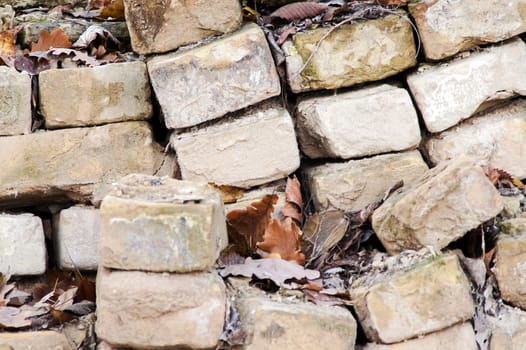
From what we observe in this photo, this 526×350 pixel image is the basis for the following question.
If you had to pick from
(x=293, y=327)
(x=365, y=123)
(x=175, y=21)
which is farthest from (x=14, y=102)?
(x=293, y=327)

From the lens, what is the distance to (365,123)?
123 inches

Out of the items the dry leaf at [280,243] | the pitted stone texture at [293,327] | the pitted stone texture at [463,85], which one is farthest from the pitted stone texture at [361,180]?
the pitted stone texture at [293,327]

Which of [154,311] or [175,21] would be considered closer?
[154,311]

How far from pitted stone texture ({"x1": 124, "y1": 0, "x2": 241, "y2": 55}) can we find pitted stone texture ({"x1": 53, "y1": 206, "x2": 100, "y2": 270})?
64 cm

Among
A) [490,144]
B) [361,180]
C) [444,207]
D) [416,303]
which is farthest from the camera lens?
[490,144]

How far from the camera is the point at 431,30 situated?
124 inches

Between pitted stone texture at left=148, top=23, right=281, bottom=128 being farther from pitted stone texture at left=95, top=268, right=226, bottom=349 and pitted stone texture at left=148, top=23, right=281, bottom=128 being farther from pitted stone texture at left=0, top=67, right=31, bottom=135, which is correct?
pitted stone texture at left=95, top=268, right=226, bottom=349

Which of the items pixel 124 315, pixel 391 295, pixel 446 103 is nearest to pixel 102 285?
pixel 124 315

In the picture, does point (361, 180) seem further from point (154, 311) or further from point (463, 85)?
point (154, 311)

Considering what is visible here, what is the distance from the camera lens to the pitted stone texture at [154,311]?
7.86 feet

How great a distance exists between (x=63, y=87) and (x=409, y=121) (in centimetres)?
126

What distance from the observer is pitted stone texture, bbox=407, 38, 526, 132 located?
3.16 metres

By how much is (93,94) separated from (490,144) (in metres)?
1.48

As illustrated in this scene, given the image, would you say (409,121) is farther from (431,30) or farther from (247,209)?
(247,209)
